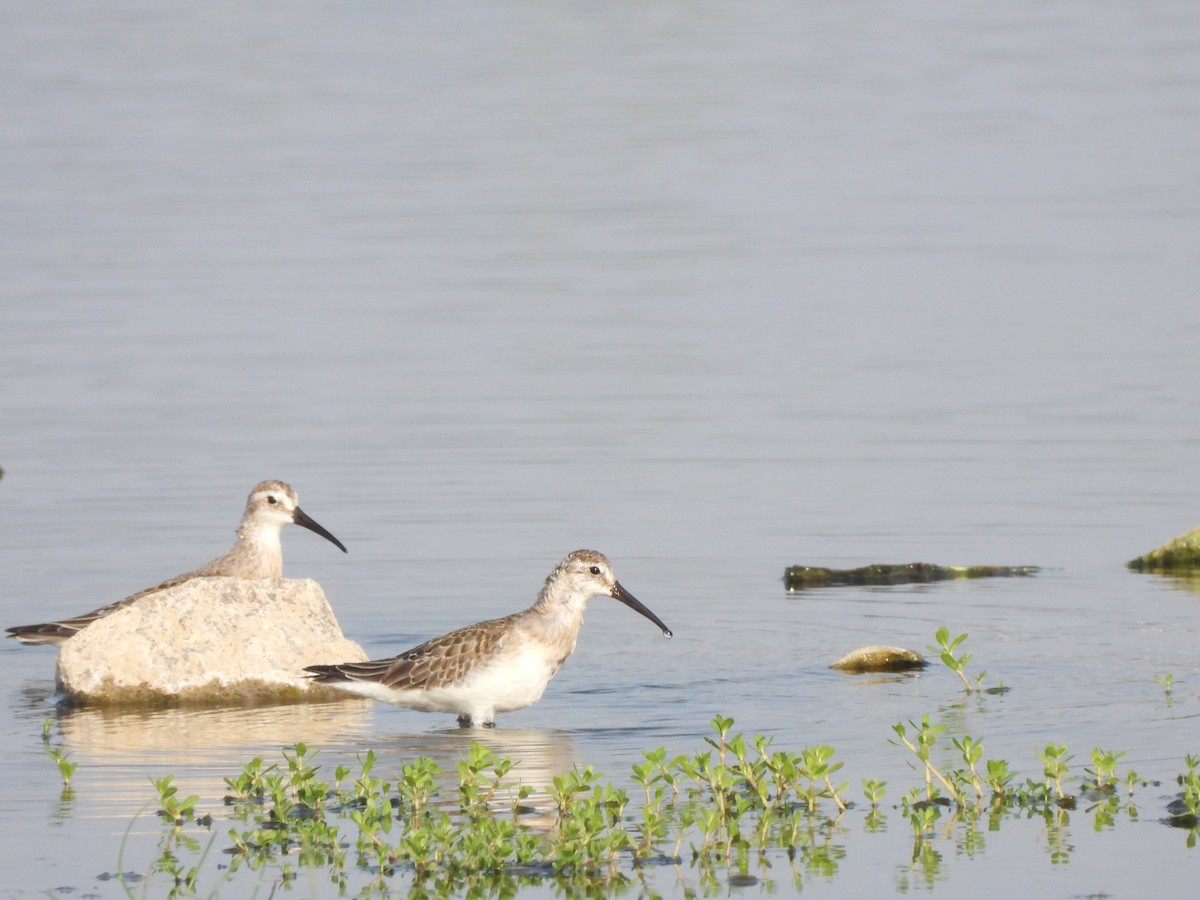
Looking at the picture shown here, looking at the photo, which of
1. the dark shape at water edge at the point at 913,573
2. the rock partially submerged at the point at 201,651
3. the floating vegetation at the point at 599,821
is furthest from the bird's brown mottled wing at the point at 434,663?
the dark shape at water edge at the point at 913,573

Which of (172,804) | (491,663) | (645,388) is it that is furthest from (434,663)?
(645,388)

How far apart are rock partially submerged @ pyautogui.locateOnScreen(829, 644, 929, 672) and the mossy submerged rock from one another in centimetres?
318

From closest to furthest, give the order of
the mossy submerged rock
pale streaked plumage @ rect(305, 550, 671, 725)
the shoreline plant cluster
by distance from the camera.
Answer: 1. the shoreline plant cluster
2. pale streaked plumage @ rect(305, 550, 671, 725)
3. the mossy submerged rock

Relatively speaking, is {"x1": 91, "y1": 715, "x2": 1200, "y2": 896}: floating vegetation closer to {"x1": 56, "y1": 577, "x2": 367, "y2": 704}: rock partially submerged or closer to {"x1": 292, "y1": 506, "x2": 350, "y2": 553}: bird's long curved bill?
{"x1": 56, "y1": 577, "x2": 367, "y2": 704}: rock partially submerged

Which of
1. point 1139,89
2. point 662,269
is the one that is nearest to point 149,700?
point 662,269

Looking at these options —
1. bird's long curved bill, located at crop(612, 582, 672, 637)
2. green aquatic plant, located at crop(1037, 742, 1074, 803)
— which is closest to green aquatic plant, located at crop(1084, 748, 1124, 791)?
Answer: green aquatic plant, located at crop(1037, 742, 1074, 803)

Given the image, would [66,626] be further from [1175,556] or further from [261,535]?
[1175,556]

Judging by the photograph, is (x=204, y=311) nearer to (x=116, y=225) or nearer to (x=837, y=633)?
(x=116, y=225)

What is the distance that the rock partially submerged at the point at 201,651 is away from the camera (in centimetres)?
1390

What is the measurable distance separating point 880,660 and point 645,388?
8.33m

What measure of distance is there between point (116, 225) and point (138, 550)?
41.7 feet

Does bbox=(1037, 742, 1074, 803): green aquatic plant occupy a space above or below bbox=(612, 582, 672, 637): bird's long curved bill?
below

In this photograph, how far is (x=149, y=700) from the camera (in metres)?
13.9

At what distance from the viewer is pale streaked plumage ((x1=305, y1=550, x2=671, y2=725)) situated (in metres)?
13.0
